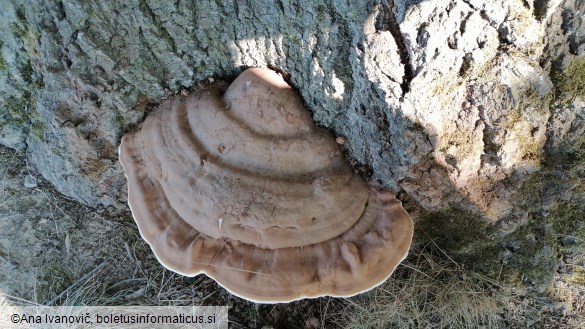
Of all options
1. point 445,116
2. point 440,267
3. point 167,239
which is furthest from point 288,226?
point 440,267

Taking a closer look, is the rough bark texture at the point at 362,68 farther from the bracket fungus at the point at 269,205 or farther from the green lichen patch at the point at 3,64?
the bracket fungus at the point at 269,205

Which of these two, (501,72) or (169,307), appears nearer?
(501,72)

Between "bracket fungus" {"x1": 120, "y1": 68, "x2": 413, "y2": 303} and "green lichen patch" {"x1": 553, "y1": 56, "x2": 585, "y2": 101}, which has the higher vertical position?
"green lichen patch" {"x1": 553, "y1": 56, "x2": 585, "y2": 101}

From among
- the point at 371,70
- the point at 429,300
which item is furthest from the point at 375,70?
the point at 429,300

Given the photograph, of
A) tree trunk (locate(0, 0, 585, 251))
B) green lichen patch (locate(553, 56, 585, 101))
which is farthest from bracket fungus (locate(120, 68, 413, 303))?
green lichen patch (locate(553, 56, 585, 101))

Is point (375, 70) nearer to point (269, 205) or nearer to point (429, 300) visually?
point (269, 205)

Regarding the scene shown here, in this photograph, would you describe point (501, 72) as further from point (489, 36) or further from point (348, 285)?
point (348, 285)

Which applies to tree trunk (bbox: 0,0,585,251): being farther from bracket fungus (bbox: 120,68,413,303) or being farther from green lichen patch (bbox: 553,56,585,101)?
bracket fungus (bbox: 120,68,413,303)

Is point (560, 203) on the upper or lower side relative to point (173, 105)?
lower
